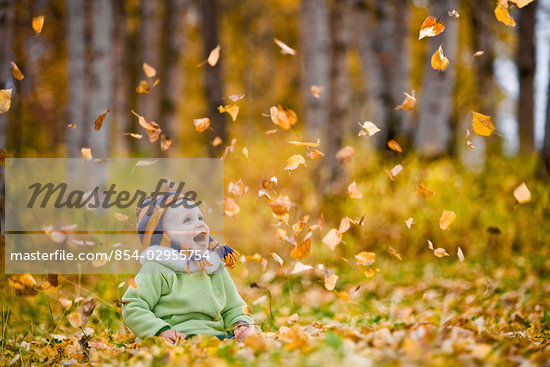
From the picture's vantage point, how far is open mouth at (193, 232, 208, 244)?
254 centimetres

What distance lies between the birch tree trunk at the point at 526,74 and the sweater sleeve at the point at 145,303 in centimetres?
621

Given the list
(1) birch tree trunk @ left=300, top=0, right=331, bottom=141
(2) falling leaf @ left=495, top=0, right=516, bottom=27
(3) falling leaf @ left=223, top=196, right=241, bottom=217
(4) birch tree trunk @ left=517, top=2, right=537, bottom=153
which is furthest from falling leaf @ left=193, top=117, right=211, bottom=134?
(4) birch tree trunk @ left=517, top=2, right=537, bottom=153

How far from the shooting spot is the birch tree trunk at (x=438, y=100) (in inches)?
269

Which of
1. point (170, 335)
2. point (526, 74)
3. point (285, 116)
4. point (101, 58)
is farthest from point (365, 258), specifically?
point (526, 74)

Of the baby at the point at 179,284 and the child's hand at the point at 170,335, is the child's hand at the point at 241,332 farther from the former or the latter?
the child's hand at the point at 170,335

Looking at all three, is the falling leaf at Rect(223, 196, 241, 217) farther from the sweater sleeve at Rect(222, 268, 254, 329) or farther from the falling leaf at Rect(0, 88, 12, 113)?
the falling leaf at Rect(0, 88, 12, 113)

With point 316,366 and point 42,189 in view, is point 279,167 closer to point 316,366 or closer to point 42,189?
point 42,189

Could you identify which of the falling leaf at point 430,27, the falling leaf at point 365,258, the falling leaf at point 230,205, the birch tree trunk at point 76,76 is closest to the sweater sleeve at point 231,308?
the falling leaf at point 230,205

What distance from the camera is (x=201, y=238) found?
8.36 ft

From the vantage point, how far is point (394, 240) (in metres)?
5.74

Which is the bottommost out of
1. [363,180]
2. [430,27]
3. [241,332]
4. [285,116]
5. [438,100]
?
[363,180]

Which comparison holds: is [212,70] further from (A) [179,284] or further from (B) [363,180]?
(A) [179,284]

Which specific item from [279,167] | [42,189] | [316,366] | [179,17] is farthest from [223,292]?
[179,17]

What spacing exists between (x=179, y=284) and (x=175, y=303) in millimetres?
94
